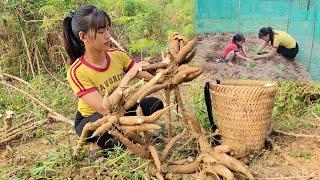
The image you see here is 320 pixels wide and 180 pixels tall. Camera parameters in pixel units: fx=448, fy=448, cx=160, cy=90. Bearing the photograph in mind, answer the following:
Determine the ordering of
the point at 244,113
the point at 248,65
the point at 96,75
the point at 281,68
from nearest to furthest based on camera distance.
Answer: the point at 96,75 → the point at 244,113 → the point at 281,68 → the point at 248,65

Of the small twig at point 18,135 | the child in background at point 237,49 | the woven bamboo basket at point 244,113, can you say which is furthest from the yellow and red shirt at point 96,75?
the child in background at point 237,49

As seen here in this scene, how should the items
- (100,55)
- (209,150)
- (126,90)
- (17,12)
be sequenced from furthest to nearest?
(17,12), (100,55), (209,150), (126,90)

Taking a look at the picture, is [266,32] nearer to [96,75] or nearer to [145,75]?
[145,75]

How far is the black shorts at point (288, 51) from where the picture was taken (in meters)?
4.66

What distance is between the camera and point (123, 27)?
661 centimetres

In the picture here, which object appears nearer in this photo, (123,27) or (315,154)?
(315,154)

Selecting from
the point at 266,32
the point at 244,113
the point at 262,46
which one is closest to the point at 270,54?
the point at 262,46

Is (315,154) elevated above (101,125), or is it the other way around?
(101,125)

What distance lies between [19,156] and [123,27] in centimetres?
351

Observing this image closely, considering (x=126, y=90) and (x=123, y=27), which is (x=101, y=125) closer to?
(x=126, y=90)

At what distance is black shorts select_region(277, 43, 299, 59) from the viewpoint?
466cm

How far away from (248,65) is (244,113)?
164cm

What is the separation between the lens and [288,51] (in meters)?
4.69

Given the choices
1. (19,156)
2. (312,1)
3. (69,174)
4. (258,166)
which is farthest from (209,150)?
(312,1)
